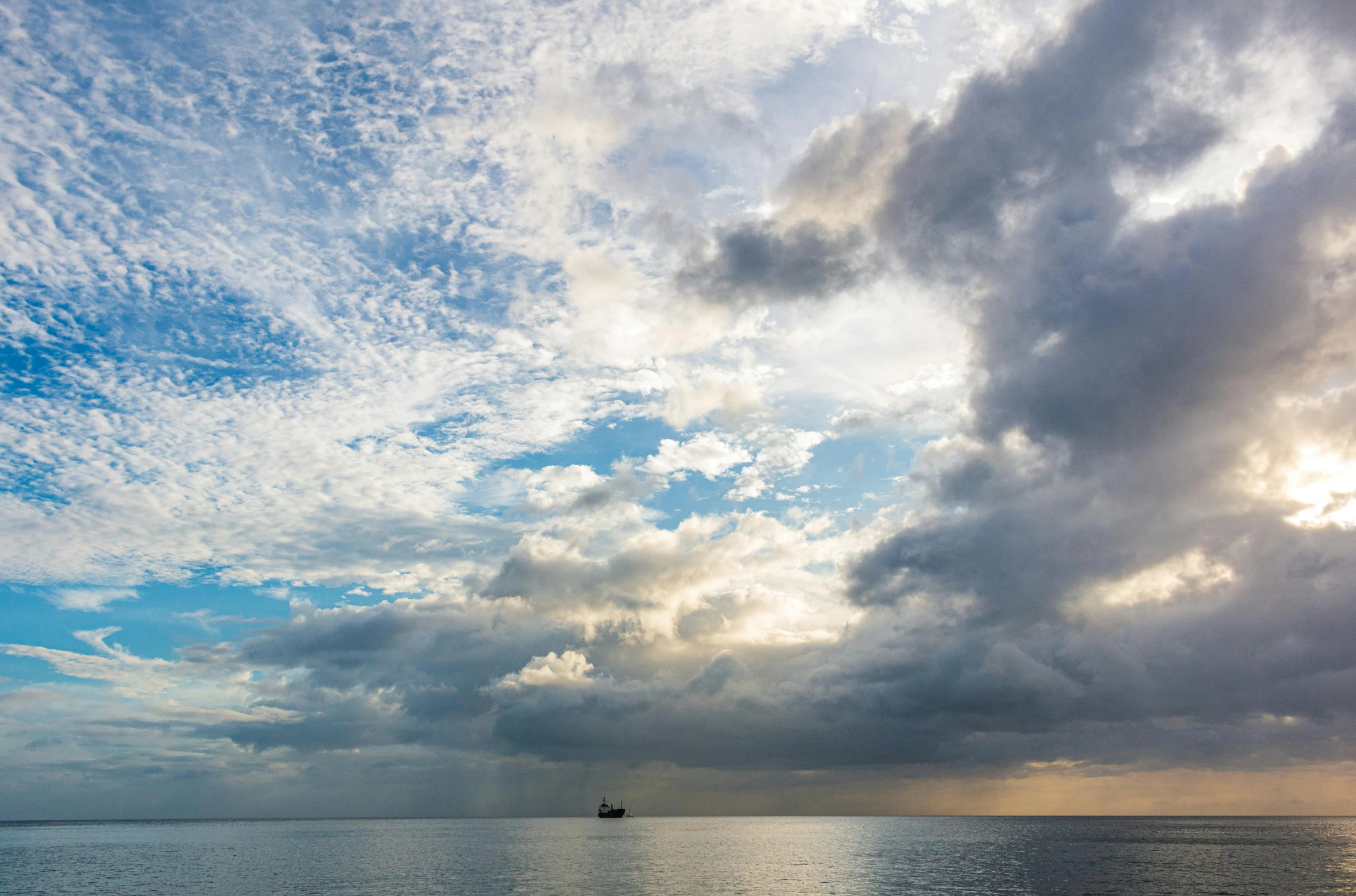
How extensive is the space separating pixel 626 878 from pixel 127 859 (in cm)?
14204

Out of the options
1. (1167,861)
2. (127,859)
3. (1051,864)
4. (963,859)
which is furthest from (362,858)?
(1167,861)

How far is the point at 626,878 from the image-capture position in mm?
141375

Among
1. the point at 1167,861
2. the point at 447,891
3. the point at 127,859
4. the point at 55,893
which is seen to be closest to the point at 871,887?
the point at 447,891

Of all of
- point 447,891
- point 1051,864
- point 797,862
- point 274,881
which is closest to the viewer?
point 447,891

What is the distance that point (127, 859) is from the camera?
199375mm

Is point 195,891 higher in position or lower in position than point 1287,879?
higher

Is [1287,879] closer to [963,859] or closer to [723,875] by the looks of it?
[963,859]

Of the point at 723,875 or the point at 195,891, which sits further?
the point at 723,875

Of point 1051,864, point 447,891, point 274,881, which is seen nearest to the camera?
point 447,891

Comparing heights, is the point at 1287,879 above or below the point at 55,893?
below

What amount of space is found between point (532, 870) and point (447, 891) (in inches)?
1557

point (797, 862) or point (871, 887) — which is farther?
point (797, 862)

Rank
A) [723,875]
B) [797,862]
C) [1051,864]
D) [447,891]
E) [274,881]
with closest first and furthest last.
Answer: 1. [447,891]
2. [274,881]
3. [723,875]
4. [1051,864]
5. [797,862]

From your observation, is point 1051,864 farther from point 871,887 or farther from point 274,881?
point 274,881
